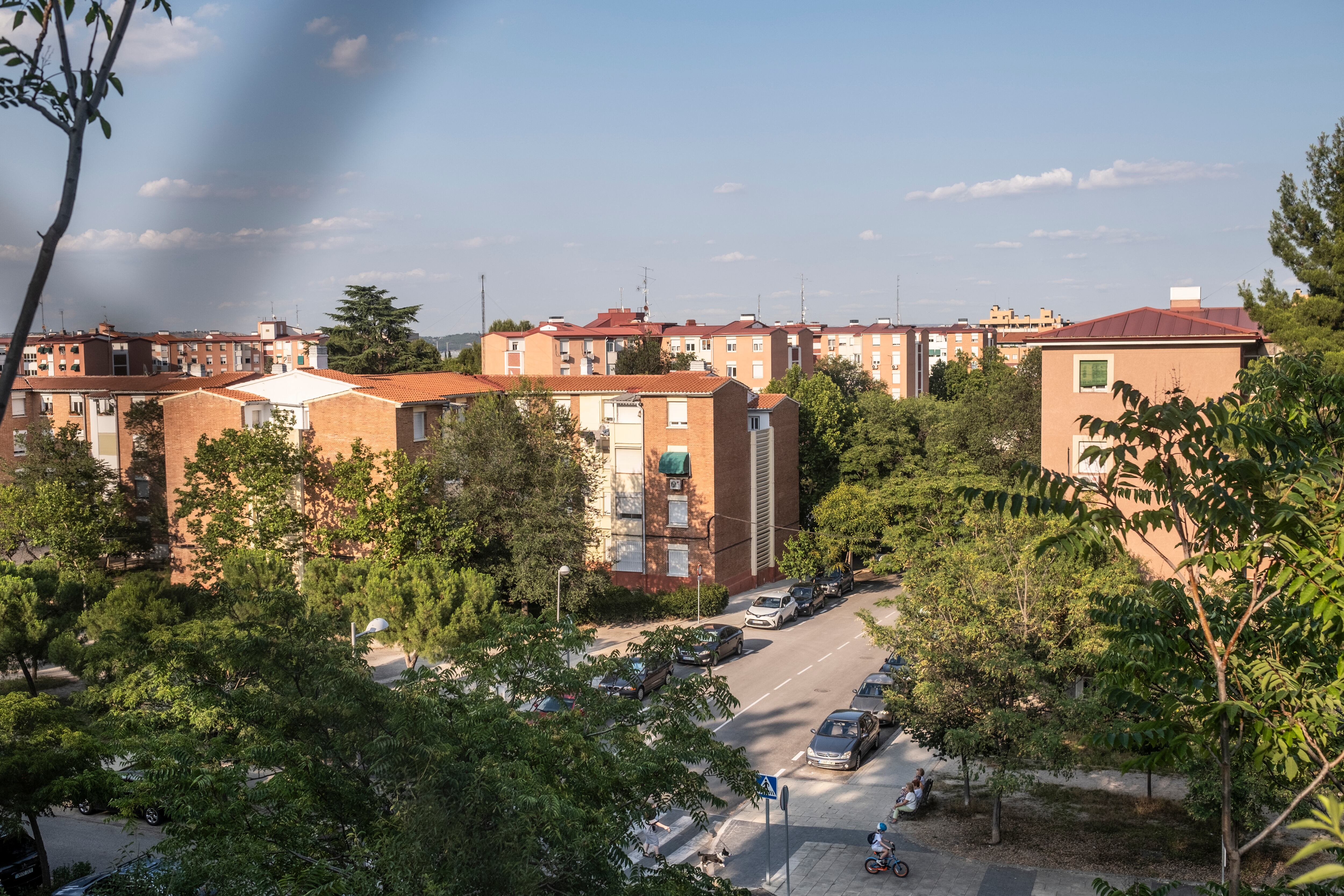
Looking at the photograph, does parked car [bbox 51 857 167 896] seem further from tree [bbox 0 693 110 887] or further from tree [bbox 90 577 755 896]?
tree [bbox 0 693 110 887]

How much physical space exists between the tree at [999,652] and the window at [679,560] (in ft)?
68.7

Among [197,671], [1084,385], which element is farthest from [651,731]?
[1084,385]

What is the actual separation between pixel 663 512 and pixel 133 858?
25945mm

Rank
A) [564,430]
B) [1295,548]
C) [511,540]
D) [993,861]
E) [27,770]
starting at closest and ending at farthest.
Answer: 1. [1295,548]
2. [27,770]
3. [993,861]
4. [511,540]
5. [564,430]

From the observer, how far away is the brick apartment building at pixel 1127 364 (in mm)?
28734

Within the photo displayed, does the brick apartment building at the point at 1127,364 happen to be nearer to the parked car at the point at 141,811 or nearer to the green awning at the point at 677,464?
the green awning at the point at 677,464

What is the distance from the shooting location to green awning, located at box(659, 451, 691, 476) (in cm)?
4081

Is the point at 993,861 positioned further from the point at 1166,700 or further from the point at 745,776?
the point at 1166,700

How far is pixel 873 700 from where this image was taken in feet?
89.9

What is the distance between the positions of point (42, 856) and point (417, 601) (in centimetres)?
1391

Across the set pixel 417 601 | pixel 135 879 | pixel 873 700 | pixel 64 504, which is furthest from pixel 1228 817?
pixel 64 504

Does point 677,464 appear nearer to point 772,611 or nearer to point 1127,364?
point 772,611

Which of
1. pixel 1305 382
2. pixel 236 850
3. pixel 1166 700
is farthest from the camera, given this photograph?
pixel 236 850

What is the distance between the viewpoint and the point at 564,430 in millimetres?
40188
